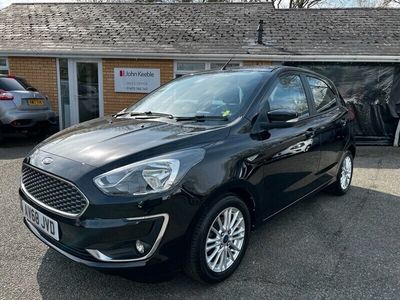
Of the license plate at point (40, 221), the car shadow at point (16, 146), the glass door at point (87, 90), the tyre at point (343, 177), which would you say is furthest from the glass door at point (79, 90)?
the license plate at point (40, 221)

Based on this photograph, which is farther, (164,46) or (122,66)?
(122,66)

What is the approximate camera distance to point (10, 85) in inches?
328

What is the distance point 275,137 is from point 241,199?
704 mm

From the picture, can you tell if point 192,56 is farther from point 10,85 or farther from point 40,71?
point 40,71

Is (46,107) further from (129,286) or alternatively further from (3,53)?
(129,286)

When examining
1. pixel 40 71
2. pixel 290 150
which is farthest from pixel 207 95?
pixel 40 71

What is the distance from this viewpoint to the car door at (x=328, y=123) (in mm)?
4242

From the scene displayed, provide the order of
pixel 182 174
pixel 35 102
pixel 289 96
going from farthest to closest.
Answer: pixel 35 102, pixel 289 96, pixel 182 174

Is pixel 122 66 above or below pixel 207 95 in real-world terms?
below

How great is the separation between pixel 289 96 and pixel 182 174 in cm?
182

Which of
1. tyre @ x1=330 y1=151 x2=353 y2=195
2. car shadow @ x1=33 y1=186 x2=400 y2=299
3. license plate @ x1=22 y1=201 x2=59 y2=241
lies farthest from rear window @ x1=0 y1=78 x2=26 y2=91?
tyre @ x1=330 y1=151 x2=353 y2=195

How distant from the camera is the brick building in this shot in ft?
31.7

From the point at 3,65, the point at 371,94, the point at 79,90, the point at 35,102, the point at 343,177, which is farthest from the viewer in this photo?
the point at 3,65

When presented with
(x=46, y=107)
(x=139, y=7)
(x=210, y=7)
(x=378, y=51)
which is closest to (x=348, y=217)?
(x=378, y=51)
